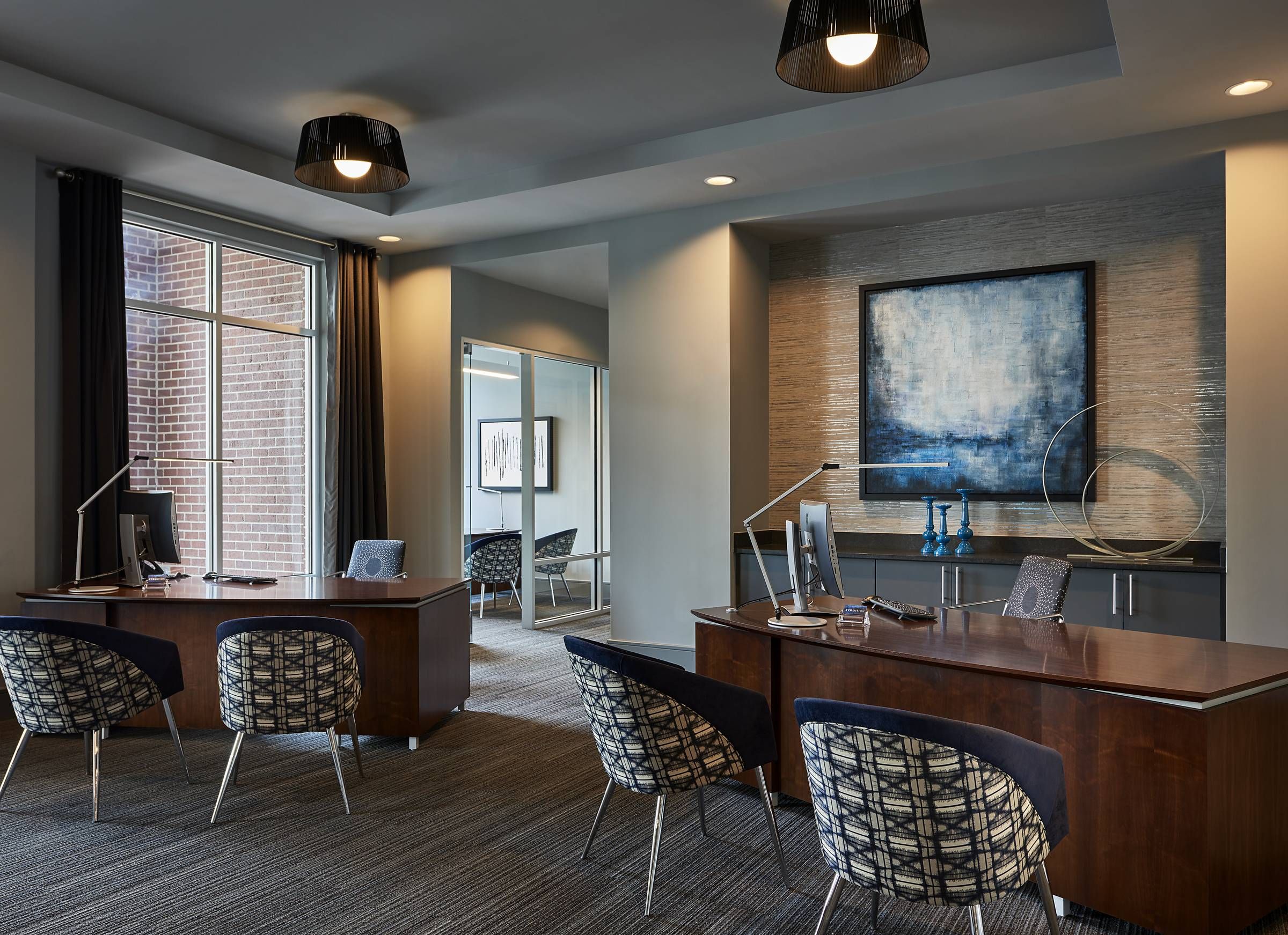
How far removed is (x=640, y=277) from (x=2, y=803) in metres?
4.56

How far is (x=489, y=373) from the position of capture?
762cm

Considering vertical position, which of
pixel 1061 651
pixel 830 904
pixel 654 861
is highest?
pixel 1061 651

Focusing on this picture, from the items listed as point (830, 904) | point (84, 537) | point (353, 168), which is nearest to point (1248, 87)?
point (830, 904)

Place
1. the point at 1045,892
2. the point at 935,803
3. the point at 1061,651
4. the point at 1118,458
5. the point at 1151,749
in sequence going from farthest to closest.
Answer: the point at 1118,458
the point at 1061,651
the point at 1151,749
the point at 1045,892
the point at 935,803

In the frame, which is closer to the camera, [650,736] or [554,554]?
[650,736]

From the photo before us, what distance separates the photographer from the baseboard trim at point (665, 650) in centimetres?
603

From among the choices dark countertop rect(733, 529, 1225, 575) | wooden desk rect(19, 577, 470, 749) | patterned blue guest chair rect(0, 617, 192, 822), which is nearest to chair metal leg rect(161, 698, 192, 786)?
patterned blue guest chair rect(0, 617, 192, 822)

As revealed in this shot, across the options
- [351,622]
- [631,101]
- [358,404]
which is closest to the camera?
[351,622]

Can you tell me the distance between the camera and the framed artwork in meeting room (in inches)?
299

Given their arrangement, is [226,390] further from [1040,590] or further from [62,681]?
[1040,590]

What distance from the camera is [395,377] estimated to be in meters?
7.30

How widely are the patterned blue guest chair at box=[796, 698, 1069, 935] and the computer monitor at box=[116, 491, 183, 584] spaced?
4006mm

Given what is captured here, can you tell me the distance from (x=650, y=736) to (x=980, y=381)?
380 cm

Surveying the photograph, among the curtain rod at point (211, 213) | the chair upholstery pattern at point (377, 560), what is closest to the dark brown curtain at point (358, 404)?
the curtain rod at point (211, 213)
